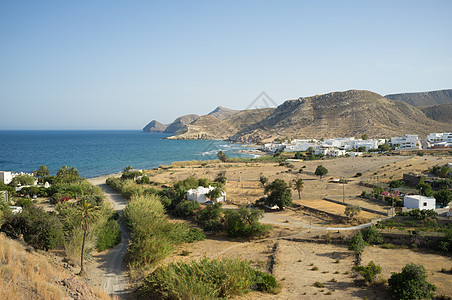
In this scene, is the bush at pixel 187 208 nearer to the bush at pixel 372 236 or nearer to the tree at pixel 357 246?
the tree at pixel 357 246

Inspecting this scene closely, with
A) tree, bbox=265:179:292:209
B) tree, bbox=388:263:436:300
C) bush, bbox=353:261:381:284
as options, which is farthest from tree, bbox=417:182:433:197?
tree, bbox=388:263:436:300

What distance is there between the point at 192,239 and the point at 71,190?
2176cm

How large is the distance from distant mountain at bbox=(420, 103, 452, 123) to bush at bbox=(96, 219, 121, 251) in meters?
140

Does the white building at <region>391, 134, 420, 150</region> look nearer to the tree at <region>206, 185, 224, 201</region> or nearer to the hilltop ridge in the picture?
the hilltop ridge

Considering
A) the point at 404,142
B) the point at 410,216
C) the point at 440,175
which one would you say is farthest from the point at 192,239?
the point at 404,142

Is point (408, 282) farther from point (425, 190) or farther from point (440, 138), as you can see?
point (440, 138)

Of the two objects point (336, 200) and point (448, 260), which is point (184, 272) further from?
point (336, 200)

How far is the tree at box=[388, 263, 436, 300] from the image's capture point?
12172 mm

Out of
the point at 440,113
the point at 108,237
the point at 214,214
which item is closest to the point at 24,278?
the point at 108,237

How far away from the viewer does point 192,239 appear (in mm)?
21062

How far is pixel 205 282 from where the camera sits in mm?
12211

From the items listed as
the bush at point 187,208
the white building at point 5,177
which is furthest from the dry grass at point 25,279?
the white building at point 5,177

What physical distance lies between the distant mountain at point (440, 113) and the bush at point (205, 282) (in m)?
140

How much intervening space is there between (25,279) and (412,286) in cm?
1411
